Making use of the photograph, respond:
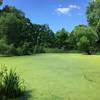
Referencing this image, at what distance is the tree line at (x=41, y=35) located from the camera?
28.4 meters

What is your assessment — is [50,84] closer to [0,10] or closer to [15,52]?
[0,10]

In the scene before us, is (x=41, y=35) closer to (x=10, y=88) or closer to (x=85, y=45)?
(x=85, y=45)

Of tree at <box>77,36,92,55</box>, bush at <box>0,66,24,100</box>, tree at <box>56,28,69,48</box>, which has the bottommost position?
bush at <box>0,66,24,100</box>

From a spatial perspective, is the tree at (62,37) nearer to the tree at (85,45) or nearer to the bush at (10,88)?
the tree at (85,45)

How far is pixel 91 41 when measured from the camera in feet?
122

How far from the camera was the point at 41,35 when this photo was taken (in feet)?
175

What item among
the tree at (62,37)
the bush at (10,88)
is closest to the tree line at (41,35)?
the tree at (62,37)

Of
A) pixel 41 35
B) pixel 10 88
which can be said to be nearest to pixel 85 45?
pixel 41 35

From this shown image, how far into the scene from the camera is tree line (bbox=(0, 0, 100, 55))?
93.2 ft

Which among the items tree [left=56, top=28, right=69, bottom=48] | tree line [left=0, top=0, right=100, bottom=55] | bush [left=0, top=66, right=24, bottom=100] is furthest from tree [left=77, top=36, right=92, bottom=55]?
bush [left=0, top=66, right=24, bottom=100]

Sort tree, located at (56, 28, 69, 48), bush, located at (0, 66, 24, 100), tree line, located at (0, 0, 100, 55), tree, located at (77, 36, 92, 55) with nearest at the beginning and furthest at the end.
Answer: bush, located at (0, 66, 24, 100)
tree line, located at (0, 0, 100, 55)
tree, located at (77, 36, 92, 55)
tree, located at (56, 28, 69, 48)

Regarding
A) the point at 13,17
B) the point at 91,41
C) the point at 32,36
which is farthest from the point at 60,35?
the point at 13,17

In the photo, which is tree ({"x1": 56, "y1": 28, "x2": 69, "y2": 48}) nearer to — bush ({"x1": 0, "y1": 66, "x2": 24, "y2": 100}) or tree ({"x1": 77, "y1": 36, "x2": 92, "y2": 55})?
tree ({"x1": 77, "y1": 36, "x2": 92, "y2": 55})

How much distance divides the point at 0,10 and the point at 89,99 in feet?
9.72
